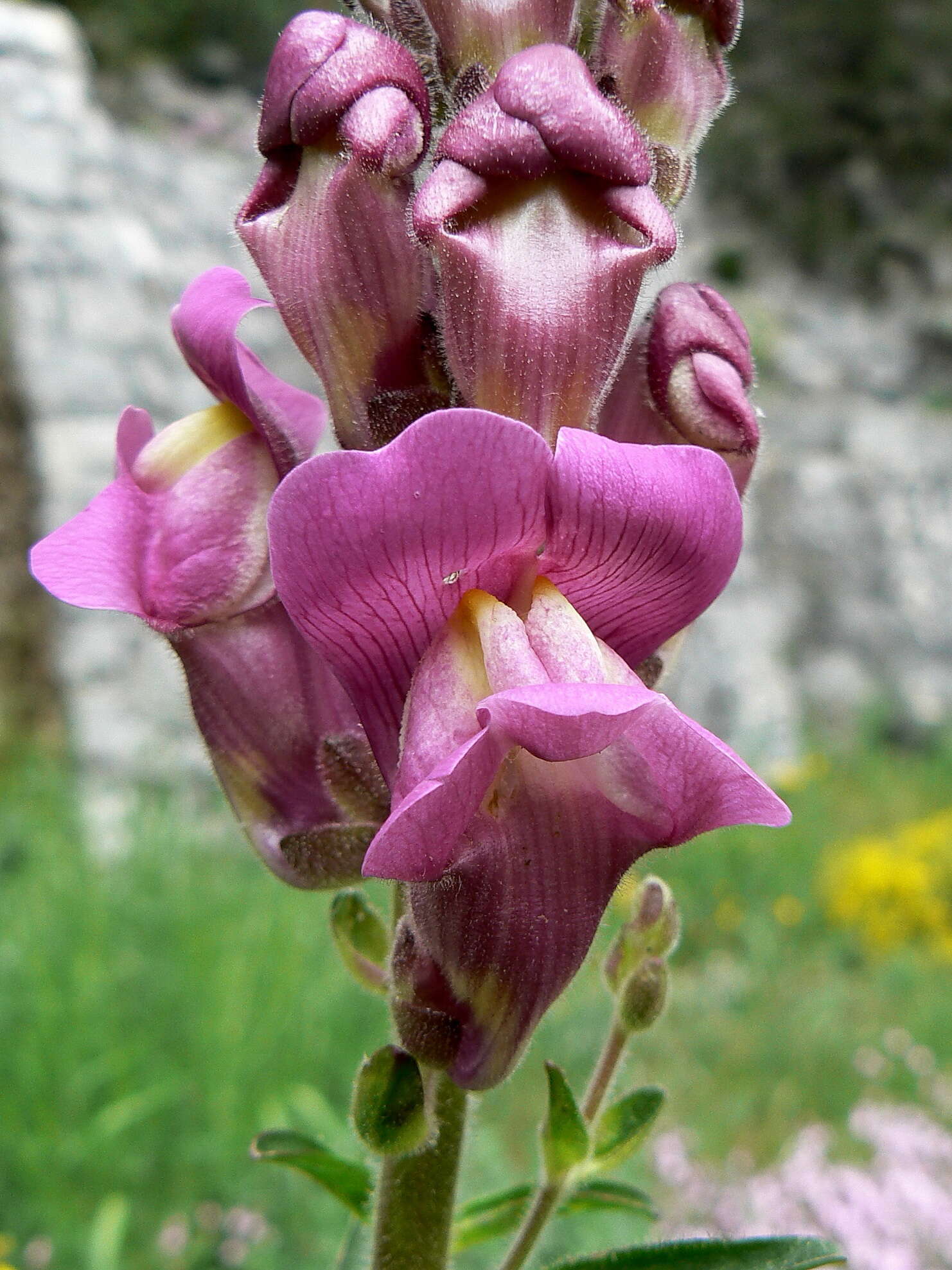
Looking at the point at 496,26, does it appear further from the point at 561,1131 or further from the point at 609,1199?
the point at 609,1199

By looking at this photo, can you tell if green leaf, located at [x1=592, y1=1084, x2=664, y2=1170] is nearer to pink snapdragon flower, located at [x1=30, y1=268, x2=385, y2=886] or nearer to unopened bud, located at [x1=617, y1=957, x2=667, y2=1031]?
unopened bud, located at [x1=617, y1=957, x2=667, y2=1031]

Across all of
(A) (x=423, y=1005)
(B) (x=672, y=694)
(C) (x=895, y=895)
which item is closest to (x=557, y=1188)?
(A) (x=423, y=1005)

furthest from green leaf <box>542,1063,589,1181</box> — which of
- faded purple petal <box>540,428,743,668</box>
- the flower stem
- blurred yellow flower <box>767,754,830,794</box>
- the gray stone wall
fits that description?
blurred yellow flower <box>767,754,830,794</box>

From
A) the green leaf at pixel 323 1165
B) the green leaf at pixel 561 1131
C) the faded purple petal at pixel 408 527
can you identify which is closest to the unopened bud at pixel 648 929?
the green leaf at pixel 561 1131

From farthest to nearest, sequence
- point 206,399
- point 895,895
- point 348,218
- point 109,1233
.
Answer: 1. point 206,399
2. point 895,895
3. point 109,1233
4. point 348,218

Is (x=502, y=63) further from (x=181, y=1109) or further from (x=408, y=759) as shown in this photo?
(x=181, y=1109)

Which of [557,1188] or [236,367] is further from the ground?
[236,367]

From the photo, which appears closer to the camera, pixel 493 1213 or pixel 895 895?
pixel 493 1213
